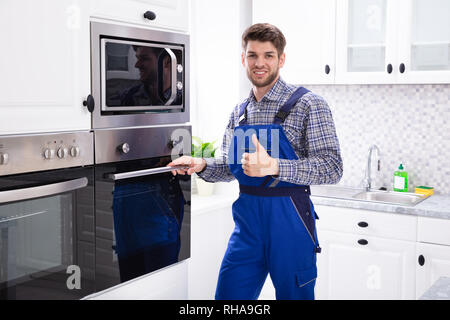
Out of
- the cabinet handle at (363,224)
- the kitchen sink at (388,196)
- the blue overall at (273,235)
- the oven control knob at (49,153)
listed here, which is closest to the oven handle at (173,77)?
the blue overall at (273,235)

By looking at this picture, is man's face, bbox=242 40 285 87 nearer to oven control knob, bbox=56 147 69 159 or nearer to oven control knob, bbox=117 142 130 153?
oven control knob, bbox=117 142 130 153

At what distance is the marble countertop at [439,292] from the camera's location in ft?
3.99

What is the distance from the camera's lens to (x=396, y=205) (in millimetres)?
2986

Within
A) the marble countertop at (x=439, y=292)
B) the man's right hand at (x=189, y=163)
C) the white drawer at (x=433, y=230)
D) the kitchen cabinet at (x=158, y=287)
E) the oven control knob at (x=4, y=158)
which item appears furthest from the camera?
the white drawer at (x=433, y=230)

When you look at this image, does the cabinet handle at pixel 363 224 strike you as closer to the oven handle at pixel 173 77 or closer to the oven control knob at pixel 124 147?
the oven handle at pixel 173 77

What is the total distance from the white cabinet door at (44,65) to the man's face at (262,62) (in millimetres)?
654

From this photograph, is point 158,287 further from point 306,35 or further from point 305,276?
point 306,35

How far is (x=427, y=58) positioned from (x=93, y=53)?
184cm

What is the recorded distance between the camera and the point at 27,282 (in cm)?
184

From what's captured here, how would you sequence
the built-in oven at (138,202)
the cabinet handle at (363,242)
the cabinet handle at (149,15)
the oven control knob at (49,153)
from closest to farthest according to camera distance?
the oven control knob at (49,153)
the built-in oven at (138,202)
the cabinet handle at (149,15)
the cabinet handle at (363,242)

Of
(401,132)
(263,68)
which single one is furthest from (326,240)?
(263,68)

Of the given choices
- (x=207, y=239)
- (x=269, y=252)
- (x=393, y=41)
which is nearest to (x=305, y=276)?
(x=269, y=252)

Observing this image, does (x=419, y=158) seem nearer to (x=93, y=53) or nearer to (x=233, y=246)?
(x=233, y=246)

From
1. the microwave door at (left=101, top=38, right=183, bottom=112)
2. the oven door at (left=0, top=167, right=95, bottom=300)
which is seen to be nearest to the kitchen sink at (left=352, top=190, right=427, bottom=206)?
the microwave door at (left=101, top=38, right=183, bottom=112)
